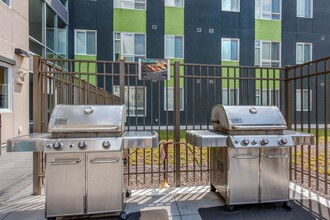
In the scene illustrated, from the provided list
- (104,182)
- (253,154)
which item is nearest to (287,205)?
(253,154)

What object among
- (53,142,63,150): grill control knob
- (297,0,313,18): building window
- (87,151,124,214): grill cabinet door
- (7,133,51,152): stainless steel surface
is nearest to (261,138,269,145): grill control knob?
(87,151,124,214): grill cabinet door

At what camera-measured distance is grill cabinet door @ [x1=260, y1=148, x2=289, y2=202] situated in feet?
10.5

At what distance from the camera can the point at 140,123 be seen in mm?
12297

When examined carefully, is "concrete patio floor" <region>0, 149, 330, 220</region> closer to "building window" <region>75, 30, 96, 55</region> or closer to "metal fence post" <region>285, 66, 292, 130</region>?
"metal fence post" <region>285, 66, 292, 130</region>

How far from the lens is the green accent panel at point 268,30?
14648mm

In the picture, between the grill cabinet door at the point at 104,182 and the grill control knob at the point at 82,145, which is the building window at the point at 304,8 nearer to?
the grill cabinet door at the point at 104,182

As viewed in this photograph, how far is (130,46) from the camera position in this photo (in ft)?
43.8

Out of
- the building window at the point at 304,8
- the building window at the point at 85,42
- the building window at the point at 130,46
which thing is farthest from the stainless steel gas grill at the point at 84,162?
the building window at the point at 304,8

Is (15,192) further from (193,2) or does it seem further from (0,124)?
(193,2)

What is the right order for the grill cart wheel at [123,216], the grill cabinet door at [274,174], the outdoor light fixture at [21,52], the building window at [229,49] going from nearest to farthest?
1. the grill cart wheel at [123,216]
2. the grill cabinet door at [274,174]
3. the outdoor light fixture at [21,52]
4. the building window at [229,49]

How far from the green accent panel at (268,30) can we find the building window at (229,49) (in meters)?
1.50

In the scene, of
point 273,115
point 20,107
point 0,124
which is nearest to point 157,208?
point 273,115

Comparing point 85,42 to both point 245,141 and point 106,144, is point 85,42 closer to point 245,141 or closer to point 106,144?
point 106,144

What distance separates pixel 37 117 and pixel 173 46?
1110 centimetres
